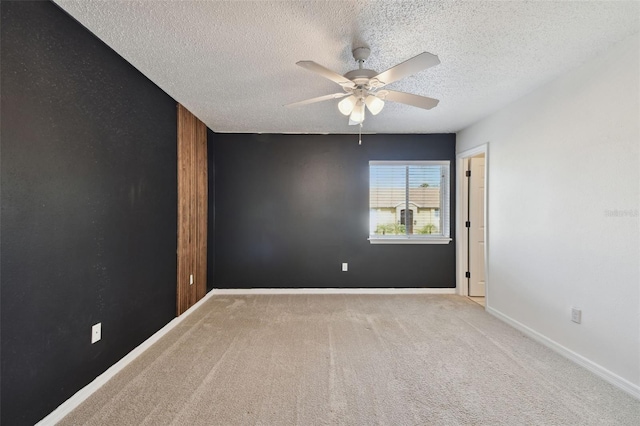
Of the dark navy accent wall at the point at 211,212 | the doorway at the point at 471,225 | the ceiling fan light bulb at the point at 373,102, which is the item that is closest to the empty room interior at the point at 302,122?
the ceiling fan light bulb at the point at 373,102

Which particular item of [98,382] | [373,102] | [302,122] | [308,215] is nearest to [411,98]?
A: [373,102]

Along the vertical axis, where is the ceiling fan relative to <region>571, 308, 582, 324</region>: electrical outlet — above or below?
above

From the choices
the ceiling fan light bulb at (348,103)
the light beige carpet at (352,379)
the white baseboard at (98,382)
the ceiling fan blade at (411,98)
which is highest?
the ceiling fan blade at (411,98)

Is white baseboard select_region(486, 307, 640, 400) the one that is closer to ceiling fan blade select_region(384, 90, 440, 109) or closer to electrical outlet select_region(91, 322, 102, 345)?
ceiling fan blade select_region(384, 90, 440, 109)

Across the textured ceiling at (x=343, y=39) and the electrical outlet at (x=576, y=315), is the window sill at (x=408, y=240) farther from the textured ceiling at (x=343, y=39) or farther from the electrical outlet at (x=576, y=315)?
the textured ceiling at (x=343, y=39)

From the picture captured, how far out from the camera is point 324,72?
1731 mm

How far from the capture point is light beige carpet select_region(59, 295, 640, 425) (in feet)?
5.57

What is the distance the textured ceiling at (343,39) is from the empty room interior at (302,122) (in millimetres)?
17

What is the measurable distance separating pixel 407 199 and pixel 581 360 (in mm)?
2641

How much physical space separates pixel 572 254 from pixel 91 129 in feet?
12.7

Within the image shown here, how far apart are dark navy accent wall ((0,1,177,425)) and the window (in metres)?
3.07

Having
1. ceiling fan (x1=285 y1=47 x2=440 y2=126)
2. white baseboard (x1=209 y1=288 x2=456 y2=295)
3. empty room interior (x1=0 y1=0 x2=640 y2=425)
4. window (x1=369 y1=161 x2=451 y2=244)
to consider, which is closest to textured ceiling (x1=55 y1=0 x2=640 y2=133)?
empty room interior (x1=0 y1=0 x2=640 y2=425)

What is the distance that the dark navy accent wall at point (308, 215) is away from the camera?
4336 millimetres

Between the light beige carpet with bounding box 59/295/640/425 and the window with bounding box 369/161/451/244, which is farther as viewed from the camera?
the window with bounding box 369/161/451/244
